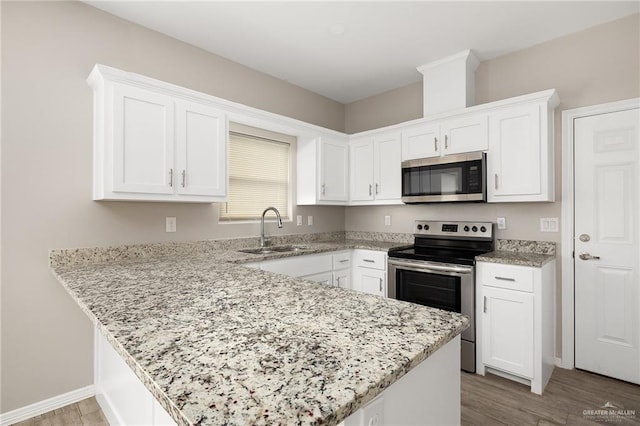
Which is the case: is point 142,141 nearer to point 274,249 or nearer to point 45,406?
point 274,249

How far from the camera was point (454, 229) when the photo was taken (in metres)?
3.25

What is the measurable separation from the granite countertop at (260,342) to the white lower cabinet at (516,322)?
1.68 meters

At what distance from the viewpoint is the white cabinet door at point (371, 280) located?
10.4 feet

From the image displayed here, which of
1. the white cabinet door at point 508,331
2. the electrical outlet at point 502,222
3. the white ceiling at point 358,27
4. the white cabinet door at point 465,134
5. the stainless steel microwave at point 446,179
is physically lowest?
the white cabinet door at point 508,331

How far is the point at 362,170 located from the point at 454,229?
120cm

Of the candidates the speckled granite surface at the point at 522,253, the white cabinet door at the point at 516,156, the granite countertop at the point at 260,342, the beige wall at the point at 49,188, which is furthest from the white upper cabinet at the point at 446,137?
the beige wall at the point at 49,188

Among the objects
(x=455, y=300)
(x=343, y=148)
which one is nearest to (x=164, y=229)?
(x=343, y=148)

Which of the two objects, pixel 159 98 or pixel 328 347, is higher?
pixel 159 98

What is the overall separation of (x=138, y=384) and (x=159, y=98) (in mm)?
1844

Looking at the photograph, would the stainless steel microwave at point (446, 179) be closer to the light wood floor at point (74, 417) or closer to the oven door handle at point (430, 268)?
the oven door handle at point (430, 268)

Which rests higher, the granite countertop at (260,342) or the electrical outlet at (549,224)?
the electrical outlet at (549,224)

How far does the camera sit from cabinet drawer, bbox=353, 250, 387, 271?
319 cm

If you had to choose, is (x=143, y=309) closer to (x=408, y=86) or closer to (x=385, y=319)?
(x=385, y=319)

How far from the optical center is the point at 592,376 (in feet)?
8.42
